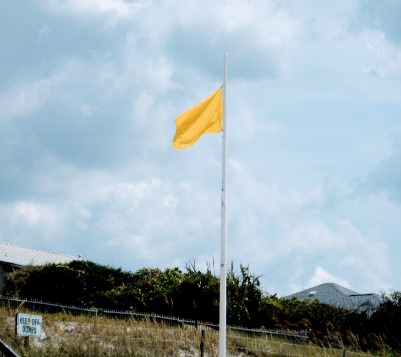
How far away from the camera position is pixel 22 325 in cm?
1764

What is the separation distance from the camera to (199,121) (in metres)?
16.7

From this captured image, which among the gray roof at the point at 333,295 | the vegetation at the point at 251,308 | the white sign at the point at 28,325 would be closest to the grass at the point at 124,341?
the white sign at the point at 28,325

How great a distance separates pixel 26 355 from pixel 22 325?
28.6 inches

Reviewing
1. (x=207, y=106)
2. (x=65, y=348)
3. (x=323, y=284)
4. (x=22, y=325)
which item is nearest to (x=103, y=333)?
(x=65, y=348)

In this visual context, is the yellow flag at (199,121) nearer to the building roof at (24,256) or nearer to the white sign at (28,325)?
the white sign at (28,325)

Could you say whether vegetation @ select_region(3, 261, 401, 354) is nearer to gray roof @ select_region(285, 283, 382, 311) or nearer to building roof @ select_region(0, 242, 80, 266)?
gray roof @ select_region(285, 283, 382, 311)

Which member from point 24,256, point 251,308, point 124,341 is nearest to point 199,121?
point 124,341

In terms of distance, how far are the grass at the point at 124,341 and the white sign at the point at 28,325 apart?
436mm

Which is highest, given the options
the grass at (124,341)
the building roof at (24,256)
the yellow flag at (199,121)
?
the building roof at (24,256)

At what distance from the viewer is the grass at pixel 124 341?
60.6ft

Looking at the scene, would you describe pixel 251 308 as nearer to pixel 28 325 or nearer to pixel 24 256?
pixel 28 325

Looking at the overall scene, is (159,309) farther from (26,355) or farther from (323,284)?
(323,284)

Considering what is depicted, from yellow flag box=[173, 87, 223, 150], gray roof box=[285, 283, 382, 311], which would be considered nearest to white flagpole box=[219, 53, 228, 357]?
yellow flag box=[173, 87, 223, 150]

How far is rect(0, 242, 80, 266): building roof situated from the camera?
4633 cm
